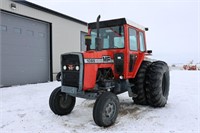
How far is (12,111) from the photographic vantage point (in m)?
5.02

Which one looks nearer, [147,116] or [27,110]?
[147,116]

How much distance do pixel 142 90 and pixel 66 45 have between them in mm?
8289

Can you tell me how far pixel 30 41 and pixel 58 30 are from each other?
2146 millimetres

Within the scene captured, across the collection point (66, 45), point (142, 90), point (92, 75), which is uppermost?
point (66, 45)

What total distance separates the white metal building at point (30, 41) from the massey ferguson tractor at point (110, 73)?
533cm

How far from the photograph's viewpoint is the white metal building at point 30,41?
29.3ft

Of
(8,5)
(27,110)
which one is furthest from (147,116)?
(8,5)

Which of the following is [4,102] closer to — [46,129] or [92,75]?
[46,129]

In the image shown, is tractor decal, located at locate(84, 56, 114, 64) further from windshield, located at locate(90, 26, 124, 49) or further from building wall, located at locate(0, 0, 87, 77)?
building wall, located at locate(0, 0, 87, 77)

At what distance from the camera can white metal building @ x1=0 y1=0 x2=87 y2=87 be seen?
894cm

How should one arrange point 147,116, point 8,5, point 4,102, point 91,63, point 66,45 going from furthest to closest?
point 66,45, point 8,5, point 4,102, point 147,116, point 91,63

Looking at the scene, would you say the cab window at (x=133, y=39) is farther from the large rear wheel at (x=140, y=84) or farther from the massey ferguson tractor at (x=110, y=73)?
the large rear wheel at (x=140, y=84)

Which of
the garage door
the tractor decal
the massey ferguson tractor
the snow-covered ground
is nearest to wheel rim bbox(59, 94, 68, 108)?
the massey ferguson tractor

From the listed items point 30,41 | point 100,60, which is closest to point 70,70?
point 100,60
